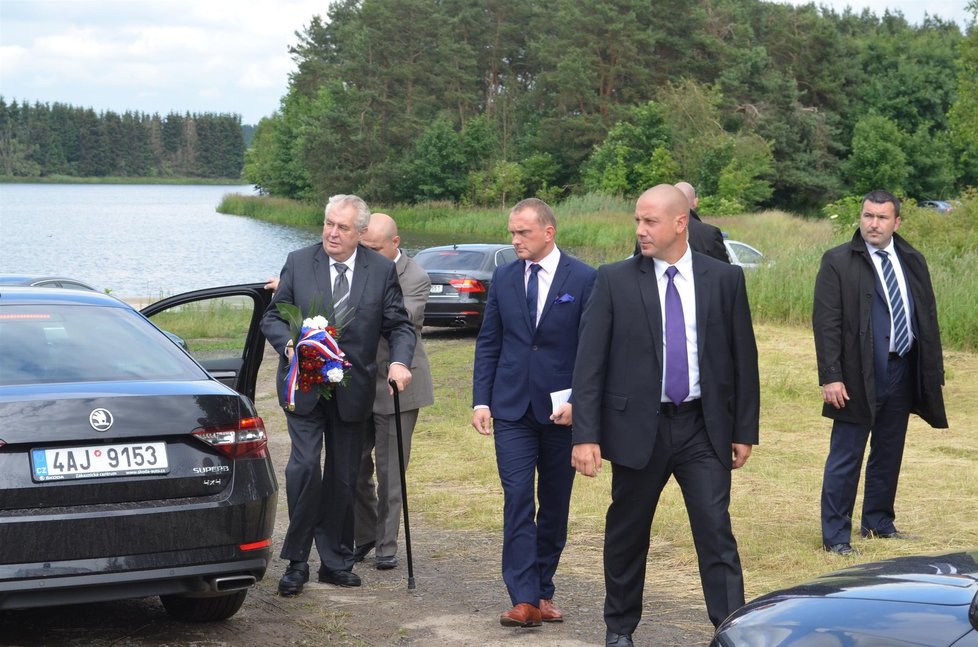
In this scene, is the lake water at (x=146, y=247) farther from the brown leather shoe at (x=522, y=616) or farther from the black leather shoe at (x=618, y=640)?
the black leather shoe at (x=618, y=640)

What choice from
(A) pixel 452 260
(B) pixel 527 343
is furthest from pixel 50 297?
(A) pixel 452 260

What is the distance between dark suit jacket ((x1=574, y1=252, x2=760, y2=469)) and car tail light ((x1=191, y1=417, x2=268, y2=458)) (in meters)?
1.42

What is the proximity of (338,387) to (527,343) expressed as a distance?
1.20 meters

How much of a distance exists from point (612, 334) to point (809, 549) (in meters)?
2.82

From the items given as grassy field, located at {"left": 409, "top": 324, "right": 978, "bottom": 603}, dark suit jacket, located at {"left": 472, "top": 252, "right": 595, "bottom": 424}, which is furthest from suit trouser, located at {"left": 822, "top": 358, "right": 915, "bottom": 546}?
dark suit jacket, located at {"left": 472, "top": 252, "right": 595, "bottom": 424}

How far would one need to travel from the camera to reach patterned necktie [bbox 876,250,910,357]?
295 inches

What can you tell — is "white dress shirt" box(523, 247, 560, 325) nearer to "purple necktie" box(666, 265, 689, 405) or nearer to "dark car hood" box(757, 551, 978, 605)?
"purple necktie" box(666, 265, 689, 405)

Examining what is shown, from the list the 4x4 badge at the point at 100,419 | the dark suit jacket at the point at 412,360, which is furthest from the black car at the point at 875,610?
the dark suit jacket at the point at 412,360

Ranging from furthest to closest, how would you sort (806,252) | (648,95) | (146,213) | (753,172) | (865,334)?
1. (146,213)
2. (648,95)
3. (753,172)
4. (806,252)
5. (865,334)

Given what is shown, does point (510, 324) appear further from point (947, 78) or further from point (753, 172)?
point (947, 78)

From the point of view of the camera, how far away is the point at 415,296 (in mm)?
7707

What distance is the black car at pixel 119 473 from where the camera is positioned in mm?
4930

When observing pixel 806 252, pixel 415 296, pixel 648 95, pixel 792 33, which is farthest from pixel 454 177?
pixel 415 296

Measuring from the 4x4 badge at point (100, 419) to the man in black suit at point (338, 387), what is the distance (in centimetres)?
168
